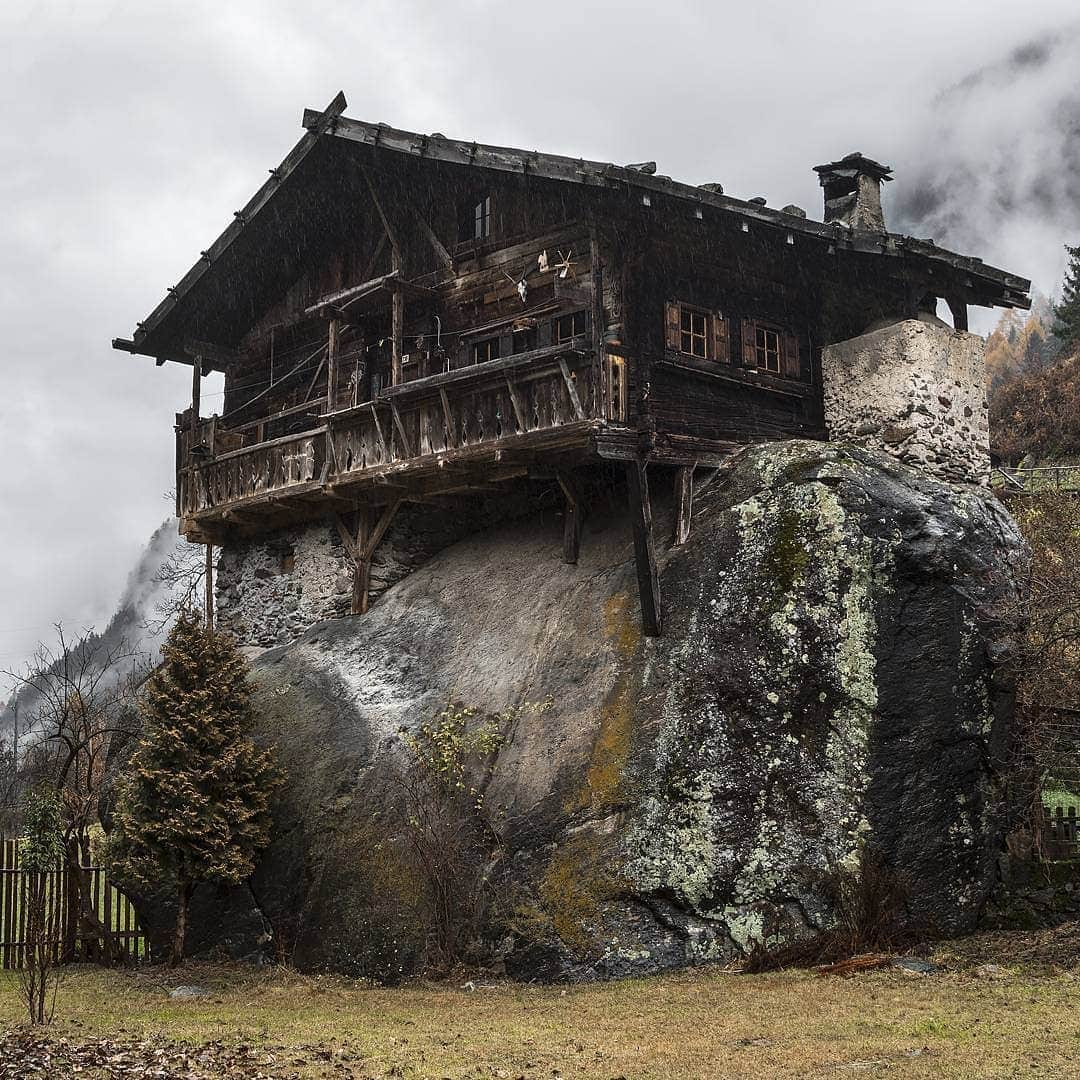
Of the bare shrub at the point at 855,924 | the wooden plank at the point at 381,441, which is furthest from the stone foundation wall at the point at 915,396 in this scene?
the bare shrub at the point at 855,924

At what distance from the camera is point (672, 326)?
1788 cm

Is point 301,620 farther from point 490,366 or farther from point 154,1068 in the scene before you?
point 154,1068

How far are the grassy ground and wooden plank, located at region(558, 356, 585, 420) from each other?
271 inches

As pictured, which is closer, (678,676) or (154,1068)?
(154,1068)

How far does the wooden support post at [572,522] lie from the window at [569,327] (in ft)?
6.88

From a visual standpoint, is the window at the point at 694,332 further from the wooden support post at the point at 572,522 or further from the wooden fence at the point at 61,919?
the wooden fence at the point at 61,919

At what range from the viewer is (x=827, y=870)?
13.5m

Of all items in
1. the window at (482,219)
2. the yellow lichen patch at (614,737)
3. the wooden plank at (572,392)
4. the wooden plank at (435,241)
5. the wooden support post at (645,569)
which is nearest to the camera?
the yellow lichen patch at (614,737)

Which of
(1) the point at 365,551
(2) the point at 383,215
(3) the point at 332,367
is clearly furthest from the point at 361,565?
(2) the point at 383,215

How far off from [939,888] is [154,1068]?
826 cm

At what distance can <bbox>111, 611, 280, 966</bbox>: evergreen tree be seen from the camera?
15289 millimetres

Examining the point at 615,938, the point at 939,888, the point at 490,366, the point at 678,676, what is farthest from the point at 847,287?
the point at 615,938

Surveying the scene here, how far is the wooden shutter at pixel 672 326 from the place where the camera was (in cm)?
1777

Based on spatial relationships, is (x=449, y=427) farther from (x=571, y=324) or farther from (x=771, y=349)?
(x=771, y=349)
